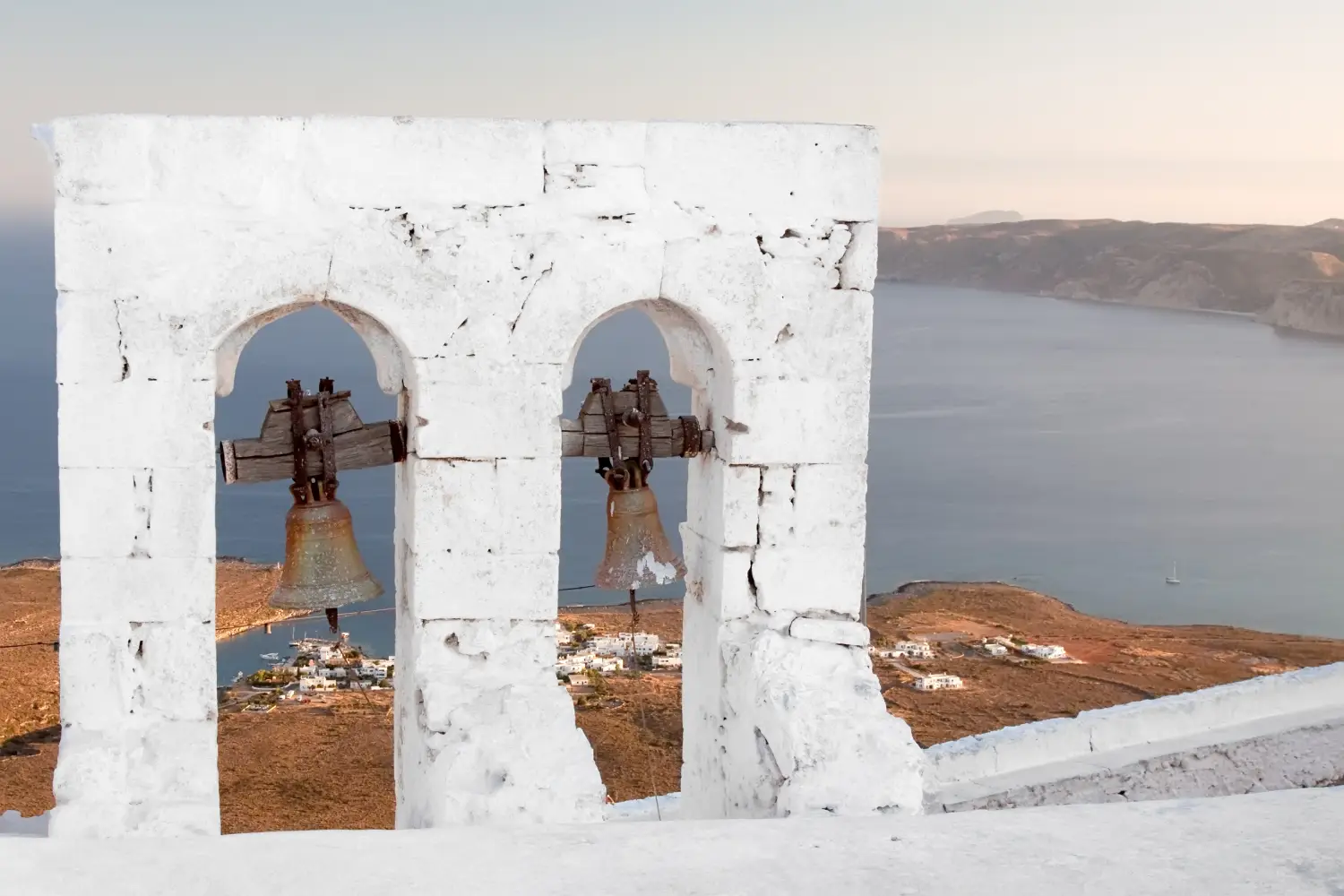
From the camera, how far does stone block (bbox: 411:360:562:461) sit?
15.1 ft

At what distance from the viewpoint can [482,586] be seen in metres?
4.70

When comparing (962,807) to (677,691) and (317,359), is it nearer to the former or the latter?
(677,691)

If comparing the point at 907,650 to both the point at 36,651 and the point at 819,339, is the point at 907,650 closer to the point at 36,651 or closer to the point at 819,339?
the point at 36,651

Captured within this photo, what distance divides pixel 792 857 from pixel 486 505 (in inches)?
80.2

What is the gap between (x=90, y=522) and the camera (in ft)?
14.4

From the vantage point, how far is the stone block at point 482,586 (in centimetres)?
466

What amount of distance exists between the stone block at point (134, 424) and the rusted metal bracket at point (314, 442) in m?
0.28

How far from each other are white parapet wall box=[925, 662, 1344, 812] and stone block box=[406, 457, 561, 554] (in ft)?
11.4

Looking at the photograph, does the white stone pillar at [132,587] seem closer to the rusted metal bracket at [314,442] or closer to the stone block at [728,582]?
the rusted metal bracket at [314,442]

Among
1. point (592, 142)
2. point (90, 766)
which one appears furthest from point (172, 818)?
point (592, 142)

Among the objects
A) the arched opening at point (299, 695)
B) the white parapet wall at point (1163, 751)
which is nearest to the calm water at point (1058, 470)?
the arched opening at point (299, 695)

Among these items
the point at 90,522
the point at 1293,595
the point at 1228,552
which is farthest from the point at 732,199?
the point at 1228,552

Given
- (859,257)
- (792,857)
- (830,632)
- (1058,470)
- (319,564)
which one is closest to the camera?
(792,857)

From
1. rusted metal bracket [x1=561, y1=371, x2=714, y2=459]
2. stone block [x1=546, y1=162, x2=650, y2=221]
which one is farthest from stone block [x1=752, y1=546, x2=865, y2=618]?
stone block [x1=546, y1=162, x2=650, y2=221]
